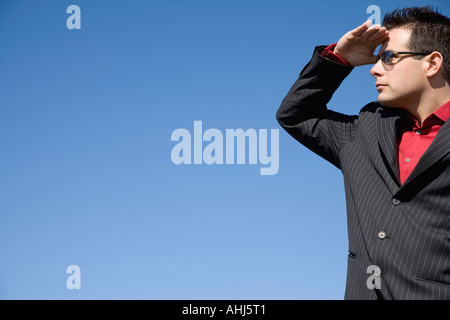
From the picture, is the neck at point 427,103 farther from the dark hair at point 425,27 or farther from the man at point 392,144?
the dark hair at point 425,27

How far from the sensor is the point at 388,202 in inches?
93.4

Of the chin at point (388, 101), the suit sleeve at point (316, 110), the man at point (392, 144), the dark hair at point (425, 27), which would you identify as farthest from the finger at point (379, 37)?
the chin at point (388, 101)

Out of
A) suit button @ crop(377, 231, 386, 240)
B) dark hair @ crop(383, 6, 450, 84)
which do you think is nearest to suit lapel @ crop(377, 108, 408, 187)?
suit button @ crop(377, 231, 386, 240)

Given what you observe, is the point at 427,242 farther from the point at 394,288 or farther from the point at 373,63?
the point at 373,63

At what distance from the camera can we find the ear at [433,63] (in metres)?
2.75

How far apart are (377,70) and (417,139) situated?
44 cm

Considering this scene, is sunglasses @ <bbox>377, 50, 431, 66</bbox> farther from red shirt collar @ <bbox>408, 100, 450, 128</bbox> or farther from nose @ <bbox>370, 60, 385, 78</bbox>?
red shirt collar @ <bbox>408, 100, 450, 128</bbox>

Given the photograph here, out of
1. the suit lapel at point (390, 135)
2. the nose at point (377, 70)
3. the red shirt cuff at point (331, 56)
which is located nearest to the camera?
the suit lapel at point (390, 135)

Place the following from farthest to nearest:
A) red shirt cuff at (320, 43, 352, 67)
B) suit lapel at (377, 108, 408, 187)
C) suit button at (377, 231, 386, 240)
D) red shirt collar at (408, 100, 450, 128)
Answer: red shirt cuff at (320, 43, 352, 67) < red shirt collar at (408, 100, 450, 128) < suit lapel at (377, 108, 408, 187) < suit button at (377, 231, 386, 240)

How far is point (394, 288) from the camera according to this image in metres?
2.22

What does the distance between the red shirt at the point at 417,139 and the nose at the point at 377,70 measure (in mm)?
315

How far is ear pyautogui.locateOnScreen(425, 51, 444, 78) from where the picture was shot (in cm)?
275
